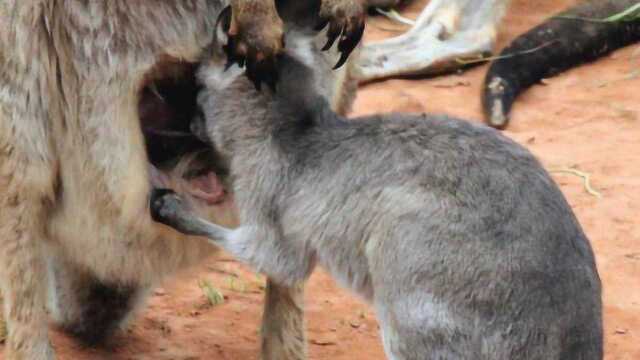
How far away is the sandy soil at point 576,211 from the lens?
497cm

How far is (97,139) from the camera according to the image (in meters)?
4.14

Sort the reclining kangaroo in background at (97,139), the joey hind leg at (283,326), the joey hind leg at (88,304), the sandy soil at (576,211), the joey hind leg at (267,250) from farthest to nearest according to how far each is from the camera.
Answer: the sandy soil at (576,211) < the joey hind leg at (88,304) < the joey hind leg at (283,326) < the reclining kangaroo in background at (97,139) < the joey hind leg at (267,250)

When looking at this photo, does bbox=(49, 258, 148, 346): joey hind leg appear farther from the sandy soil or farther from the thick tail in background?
the thick tail in background

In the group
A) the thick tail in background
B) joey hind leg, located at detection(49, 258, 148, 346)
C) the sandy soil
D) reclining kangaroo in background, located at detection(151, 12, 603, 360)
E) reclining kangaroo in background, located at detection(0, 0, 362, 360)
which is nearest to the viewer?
reclining kangaroo in background, located at detection(151, 12, 603, 360)

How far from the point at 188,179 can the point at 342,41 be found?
25.1 inches

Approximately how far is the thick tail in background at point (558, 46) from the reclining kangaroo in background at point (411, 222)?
11.0ft

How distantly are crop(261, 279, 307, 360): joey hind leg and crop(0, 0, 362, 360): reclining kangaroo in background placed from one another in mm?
338

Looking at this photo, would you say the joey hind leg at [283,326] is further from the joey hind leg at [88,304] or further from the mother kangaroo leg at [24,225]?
the mother kangaroo leg at [24,225]

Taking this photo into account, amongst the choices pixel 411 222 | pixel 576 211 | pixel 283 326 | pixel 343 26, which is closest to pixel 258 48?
pixel 343 26

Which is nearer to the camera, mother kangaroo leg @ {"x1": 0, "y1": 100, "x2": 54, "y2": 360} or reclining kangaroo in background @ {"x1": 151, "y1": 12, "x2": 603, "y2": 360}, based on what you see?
reclining kangaroo in background @ {"x1": 151, "y1": 12, "x2": 603, "y2": 360}

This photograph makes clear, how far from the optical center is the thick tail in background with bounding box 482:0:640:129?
725 centimetres

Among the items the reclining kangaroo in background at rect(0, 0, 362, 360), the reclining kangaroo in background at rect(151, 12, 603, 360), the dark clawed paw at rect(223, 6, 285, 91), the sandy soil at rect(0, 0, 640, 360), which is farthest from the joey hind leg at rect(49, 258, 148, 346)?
the dark clawed paw at rect(223, 6, 285, 91)

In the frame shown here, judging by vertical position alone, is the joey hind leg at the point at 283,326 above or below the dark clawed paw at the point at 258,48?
below

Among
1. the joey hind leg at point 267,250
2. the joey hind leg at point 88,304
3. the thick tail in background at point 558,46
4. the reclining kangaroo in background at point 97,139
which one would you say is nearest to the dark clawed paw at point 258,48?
the reclining kangaroo in background at point 97,139
